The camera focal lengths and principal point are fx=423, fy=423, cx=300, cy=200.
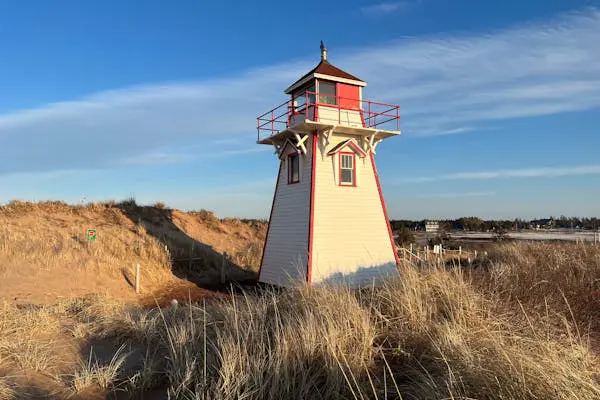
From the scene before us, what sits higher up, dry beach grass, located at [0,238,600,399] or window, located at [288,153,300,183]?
window, located at [288,153,300,183]

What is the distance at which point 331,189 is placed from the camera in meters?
17.8

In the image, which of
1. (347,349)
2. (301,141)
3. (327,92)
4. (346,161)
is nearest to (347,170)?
(346,161)

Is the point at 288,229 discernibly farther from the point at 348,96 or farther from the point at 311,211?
the point at 348,96

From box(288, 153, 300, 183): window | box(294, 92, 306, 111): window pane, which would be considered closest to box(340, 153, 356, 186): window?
box(288, 153, 300, 183): window

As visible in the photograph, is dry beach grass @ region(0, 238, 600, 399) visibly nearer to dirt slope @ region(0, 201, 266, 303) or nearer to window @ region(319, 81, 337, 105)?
dirt slope @ region(0, 201, 266, 303)

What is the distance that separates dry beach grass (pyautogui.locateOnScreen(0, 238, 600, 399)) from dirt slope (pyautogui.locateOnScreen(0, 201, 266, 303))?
968 centimetres

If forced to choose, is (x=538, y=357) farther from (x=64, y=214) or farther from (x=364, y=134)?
(x=64, y=214)

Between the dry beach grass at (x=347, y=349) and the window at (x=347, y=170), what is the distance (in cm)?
1027

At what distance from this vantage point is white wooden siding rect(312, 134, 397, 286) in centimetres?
1714

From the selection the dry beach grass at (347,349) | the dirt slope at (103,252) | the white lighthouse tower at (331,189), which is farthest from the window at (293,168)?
the dry beach grass at (347,349)

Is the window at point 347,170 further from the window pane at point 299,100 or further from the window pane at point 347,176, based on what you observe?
the window pane at point 299,100

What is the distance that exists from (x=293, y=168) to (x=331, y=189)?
96.6 inches

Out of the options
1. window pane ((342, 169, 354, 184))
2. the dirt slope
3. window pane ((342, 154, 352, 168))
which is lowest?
the dirt slope

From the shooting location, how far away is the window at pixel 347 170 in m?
18.3
